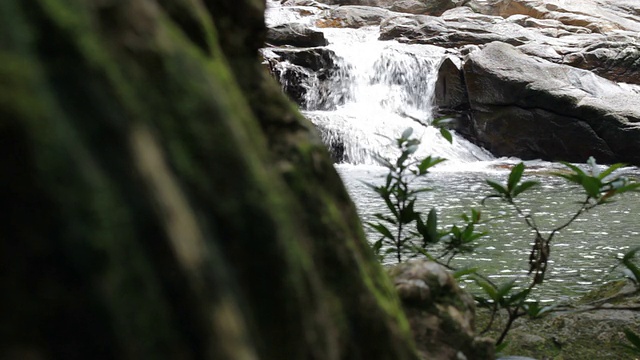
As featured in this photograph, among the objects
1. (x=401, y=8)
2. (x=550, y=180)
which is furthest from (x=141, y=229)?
(x=401, y=8)

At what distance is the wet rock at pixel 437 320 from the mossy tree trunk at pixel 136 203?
0.75 m

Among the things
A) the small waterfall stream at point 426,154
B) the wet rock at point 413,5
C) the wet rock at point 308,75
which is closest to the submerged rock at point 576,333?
the small waterfall stream at point 426,154

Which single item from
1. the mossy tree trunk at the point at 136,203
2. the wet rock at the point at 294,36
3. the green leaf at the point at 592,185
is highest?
the mossy tree trunk at the point at 136,203

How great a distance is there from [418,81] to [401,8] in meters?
9.75

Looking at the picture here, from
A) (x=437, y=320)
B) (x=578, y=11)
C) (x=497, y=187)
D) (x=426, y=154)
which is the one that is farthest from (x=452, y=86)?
(x=437, y=320)

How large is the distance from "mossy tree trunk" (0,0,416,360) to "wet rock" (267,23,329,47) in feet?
47.6

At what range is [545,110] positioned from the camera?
1298 centimetres

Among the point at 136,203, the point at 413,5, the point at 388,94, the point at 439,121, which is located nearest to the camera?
the point at 136,203

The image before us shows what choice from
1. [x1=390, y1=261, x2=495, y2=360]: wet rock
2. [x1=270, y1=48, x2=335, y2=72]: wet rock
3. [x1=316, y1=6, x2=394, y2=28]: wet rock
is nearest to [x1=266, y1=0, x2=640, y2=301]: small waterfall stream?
[x1=270, y1=48, x2=335, y2=72]: wet rock

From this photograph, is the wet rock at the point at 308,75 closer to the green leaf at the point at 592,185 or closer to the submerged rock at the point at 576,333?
the submerged rock at the point at 576,333

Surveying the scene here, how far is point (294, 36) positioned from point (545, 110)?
586 cm

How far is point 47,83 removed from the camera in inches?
30.2

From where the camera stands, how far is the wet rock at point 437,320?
182 cm

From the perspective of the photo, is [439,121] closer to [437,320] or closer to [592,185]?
[592,185]
